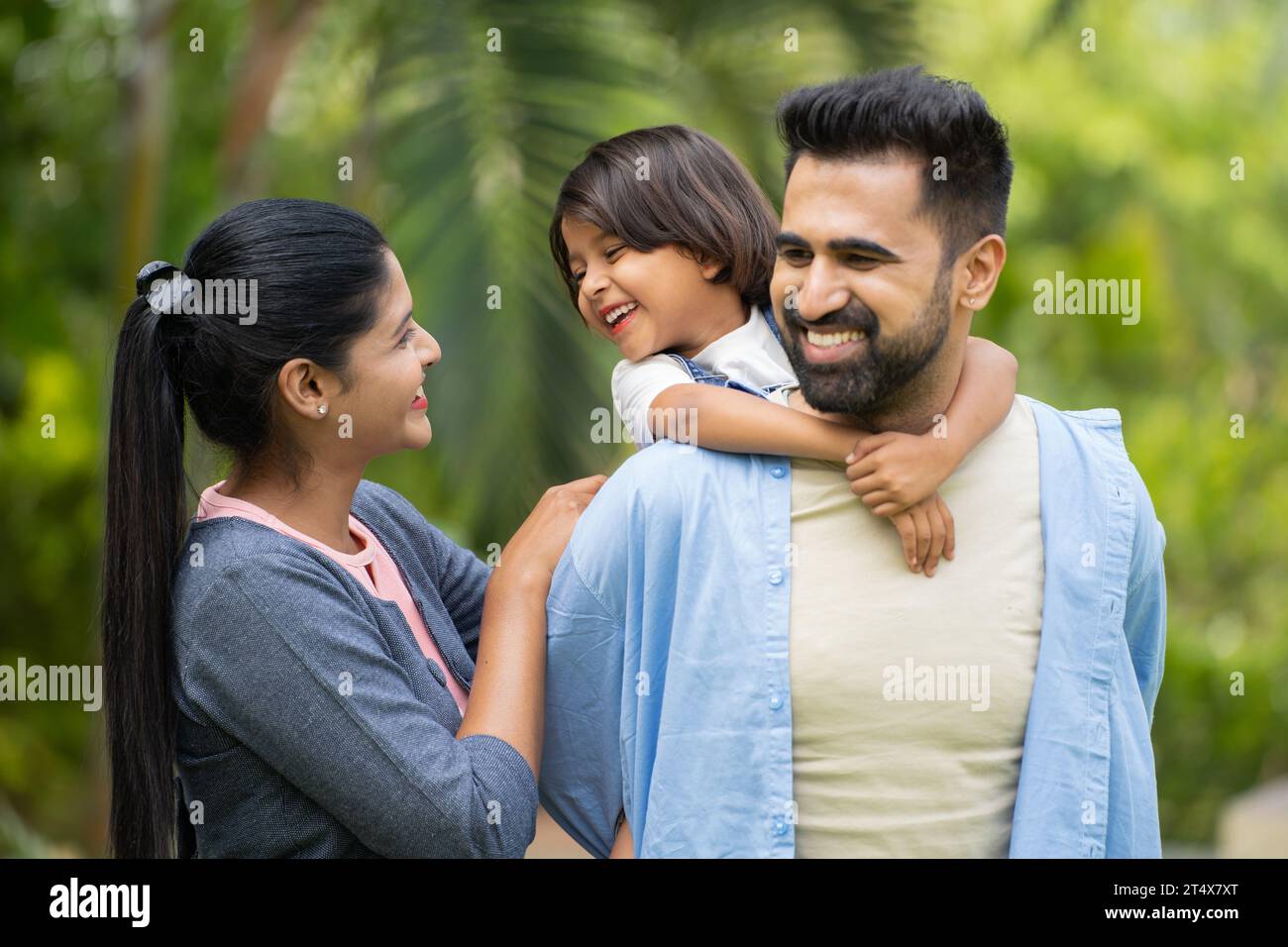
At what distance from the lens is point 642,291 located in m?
2.64

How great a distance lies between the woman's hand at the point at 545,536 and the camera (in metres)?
2.49

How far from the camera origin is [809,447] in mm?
2262

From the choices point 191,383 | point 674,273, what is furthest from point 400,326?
point 674,273

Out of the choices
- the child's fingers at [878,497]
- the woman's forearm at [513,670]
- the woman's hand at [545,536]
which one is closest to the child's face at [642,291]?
the woman's hand at [545,536]

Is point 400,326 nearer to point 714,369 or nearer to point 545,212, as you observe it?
point 714,369

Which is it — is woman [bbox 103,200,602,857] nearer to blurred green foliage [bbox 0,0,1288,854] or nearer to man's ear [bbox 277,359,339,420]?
man's ear [bbox 277,359,339,420]

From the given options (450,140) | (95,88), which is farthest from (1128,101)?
(450,140)

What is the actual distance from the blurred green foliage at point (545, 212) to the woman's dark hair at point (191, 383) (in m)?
0.19

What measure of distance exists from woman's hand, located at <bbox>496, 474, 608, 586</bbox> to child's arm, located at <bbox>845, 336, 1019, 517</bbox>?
0.55 meters

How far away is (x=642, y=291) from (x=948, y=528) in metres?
0.75

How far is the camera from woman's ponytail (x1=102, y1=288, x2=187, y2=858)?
2.25 m

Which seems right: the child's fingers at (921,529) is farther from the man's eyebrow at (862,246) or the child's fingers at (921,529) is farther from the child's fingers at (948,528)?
the man's eyebrow at (862,246)

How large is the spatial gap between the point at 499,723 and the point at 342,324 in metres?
0.69

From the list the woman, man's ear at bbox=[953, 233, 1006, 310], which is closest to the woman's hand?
the woman
